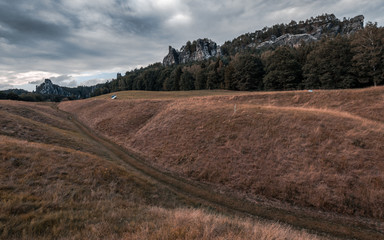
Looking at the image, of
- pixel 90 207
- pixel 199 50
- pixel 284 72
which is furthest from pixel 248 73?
pixel 199 50

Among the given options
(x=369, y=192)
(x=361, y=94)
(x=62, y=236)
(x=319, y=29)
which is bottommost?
(x=369, y=192)

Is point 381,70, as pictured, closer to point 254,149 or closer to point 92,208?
point 254,149

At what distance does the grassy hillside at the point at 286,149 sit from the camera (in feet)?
35.1

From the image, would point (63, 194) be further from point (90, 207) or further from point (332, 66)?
point (332, 66)

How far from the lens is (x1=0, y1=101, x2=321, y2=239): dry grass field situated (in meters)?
4.99

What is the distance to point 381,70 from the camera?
37.3m

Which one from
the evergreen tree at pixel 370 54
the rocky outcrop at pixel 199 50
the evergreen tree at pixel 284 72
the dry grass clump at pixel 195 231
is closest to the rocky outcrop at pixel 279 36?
the rocky outcrop at pixel 199 50

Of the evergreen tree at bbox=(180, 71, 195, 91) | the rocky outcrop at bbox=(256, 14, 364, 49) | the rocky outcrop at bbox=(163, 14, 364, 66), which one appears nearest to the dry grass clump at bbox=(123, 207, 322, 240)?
the evergreen tree at bbox=(180, 71, 195, 91)

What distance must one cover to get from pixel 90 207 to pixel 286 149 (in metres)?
14.6

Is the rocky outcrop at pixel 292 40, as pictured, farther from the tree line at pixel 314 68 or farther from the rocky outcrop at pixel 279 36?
the tree line at pixel 314 68

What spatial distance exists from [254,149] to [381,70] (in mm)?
44046

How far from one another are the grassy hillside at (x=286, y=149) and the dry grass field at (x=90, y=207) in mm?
3920

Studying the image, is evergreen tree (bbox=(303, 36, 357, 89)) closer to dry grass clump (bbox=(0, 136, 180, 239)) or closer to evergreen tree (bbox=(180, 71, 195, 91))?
evergreen tree (bbox=(180, 71, 195, 91))

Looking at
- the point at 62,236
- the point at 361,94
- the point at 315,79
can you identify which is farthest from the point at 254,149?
the point at 315,79
